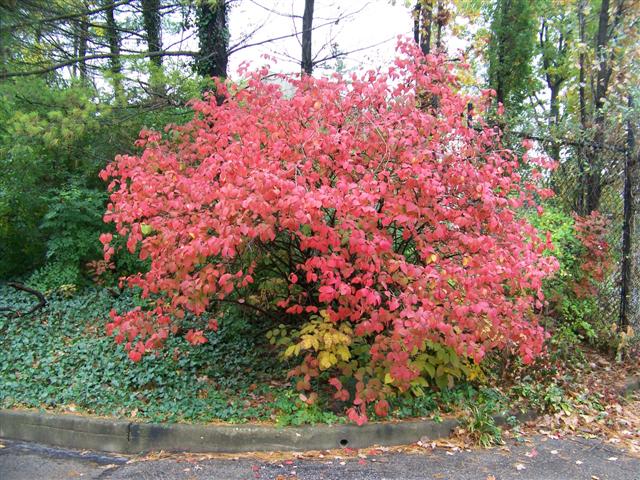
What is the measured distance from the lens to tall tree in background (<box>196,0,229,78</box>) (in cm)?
814

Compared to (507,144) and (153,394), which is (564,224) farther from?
(153,394)

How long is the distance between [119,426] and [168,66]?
5735 mm

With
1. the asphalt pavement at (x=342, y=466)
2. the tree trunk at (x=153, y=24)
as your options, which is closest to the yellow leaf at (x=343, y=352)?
the asphalt pavement at (x=342, y=466)

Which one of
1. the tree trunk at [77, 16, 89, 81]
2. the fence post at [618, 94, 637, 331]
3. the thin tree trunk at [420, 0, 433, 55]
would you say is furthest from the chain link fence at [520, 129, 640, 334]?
the tree trunk at [77, 16, 89, 81]

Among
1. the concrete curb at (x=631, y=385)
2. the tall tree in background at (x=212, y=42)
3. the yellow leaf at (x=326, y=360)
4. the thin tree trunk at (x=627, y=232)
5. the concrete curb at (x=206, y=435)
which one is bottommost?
the concrete curb at (x=631, y=385)

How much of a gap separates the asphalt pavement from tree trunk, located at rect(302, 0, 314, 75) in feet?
20.9

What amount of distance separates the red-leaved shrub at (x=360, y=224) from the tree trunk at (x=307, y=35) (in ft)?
13.4

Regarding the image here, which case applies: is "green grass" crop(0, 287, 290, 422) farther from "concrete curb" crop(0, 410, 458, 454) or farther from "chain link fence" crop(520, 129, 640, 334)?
"chain link fence" crop(520, 129, 640, 334)

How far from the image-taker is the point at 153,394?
180 inches

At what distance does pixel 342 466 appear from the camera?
3766 millimetres

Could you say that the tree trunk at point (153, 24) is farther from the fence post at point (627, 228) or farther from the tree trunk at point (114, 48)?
the fence post at point (627, 228)

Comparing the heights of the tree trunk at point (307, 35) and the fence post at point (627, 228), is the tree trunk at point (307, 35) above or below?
above

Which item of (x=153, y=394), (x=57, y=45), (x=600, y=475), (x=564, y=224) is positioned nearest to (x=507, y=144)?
(x=564, y=224)

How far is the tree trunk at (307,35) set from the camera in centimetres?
857
